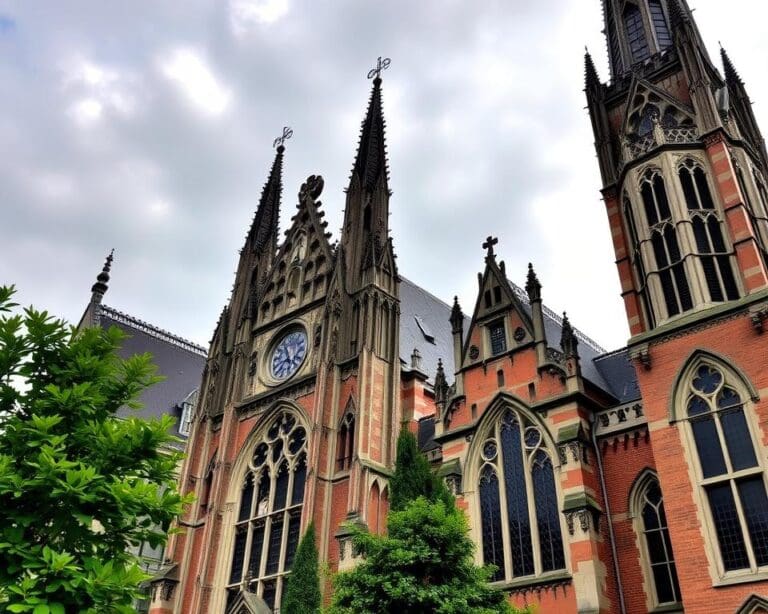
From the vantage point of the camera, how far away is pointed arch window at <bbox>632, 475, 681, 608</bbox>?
64.2ft

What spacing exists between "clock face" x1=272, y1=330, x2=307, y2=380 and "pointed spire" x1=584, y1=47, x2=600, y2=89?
54.3 ft

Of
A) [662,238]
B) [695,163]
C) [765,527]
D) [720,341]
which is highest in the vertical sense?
[695,163]

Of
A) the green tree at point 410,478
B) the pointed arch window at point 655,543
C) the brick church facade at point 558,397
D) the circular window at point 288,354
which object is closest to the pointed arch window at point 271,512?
the brick church facade at point 558,397

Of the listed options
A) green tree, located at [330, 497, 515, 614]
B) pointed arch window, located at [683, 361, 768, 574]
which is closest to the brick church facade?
pointed arch window, located at [683, 361, 768, 574]

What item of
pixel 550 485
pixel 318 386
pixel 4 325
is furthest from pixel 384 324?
pixel 4 325

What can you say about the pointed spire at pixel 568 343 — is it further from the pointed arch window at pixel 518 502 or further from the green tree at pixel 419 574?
the green tree at pixel 419 574

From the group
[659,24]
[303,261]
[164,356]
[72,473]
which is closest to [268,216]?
[303,261]

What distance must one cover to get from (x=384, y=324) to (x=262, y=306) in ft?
28.9

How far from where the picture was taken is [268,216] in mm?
42656

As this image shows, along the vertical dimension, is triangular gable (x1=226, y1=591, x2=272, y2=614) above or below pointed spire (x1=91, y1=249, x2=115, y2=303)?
below

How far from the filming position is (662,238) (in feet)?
76.9

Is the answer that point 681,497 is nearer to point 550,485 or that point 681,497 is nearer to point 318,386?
point 550,485

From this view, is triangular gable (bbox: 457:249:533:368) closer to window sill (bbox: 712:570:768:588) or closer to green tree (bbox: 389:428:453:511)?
green tree (bbox: 389:428:453:511)

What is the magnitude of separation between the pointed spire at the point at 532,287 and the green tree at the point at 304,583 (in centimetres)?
1141
